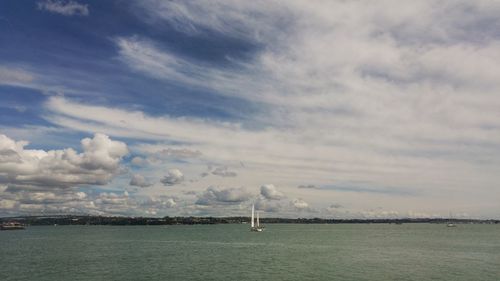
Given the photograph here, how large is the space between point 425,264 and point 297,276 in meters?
33.6

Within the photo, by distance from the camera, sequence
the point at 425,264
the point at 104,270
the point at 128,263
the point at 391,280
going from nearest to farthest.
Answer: the point at 391,280
the point at 104,270
the point at 425,264
the point at 128,263

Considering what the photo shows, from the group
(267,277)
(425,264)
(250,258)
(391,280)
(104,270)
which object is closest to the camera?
(391,280)

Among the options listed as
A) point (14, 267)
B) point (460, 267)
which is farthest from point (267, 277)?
point (14, 267)

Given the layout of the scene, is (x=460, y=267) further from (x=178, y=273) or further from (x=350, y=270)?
(x=178, y=273)

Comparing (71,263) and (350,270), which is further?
(71,263)

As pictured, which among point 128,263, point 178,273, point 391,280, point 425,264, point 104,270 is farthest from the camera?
point 128,263

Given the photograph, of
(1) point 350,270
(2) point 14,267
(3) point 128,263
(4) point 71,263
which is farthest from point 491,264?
(2) point 14,267

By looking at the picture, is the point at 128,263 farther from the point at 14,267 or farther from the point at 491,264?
the point at 491,264

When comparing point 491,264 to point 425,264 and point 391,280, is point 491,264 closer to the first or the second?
point 425,264

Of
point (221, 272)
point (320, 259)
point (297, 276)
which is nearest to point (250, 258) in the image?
point (320, 259)

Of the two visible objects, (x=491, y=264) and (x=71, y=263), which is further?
(x=71, y=263)

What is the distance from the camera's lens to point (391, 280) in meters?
70.9

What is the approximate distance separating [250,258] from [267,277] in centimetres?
3421

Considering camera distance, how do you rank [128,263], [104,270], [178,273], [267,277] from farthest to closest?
[128,263] → [104,270] → [178,273] → [267,277]
